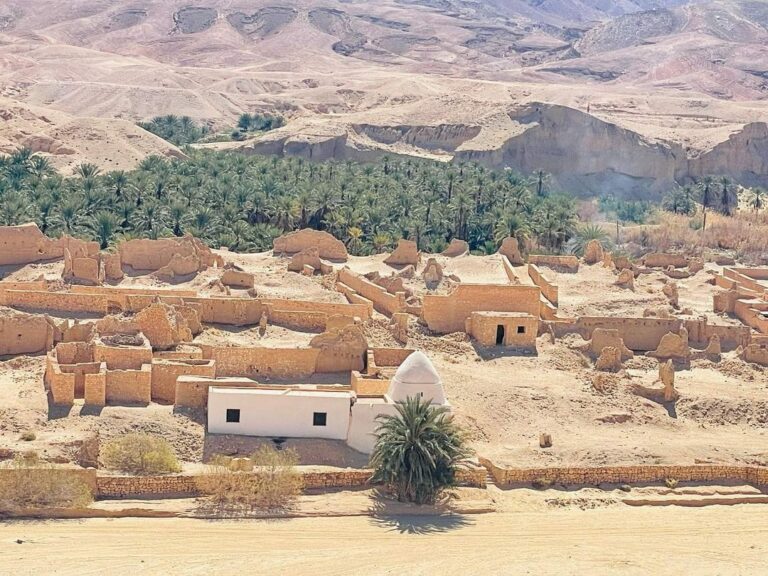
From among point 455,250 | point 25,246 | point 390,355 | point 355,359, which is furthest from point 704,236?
point 355,359

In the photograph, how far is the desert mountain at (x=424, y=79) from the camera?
77.0 meters

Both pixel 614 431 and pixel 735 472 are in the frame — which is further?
pixel 614 431

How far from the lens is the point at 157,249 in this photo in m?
35.2

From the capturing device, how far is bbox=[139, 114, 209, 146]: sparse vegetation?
78.7 m

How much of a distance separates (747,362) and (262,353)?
479 inches

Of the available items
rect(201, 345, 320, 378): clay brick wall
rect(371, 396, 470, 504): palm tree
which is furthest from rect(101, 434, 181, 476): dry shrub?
rect(201, 345, 320, 378): clay brick wall

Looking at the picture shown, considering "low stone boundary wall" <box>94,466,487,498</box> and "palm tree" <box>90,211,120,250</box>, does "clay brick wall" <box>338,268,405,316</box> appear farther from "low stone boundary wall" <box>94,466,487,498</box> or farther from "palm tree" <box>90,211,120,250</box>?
"low stone boundary wall" <box>94,466,487,498</box>

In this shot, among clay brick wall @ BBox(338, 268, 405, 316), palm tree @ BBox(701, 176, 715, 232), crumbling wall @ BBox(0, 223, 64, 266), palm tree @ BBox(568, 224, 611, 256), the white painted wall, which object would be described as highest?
palm tree @ BBox(701, 176, 715, 232)

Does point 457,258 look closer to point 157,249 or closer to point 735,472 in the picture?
point 157,249

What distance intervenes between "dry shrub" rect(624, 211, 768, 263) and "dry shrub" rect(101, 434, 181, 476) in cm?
3231

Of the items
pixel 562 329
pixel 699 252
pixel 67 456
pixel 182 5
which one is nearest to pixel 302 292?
pixel 562 329

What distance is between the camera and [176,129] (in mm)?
82875

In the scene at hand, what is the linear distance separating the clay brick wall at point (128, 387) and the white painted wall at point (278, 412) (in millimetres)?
1463

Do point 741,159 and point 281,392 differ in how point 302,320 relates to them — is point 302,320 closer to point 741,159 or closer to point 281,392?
point 281,392
